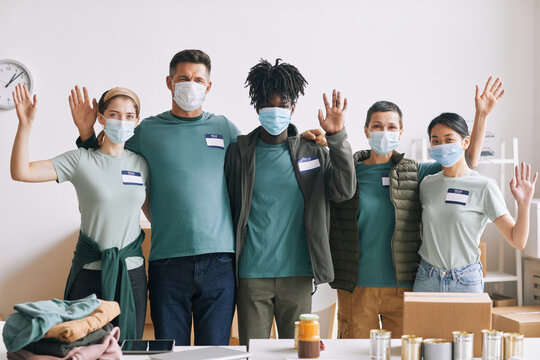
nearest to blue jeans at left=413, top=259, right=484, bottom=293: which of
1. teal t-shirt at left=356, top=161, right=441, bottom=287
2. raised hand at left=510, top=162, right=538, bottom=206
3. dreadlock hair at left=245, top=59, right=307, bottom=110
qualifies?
teal t-shirt at left=356, top=161, right=441, bottom=287

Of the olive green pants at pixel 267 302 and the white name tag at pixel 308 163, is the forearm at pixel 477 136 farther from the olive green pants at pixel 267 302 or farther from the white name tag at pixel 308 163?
the olive green pants at pixel 267 302

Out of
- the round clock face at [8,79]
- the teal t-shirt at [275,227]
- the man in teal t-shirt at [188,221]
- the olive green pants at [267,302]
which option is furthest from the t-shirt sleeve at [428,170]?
the round clock face at [8,79]

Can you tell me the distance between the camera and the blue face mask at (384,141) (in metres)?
2.64

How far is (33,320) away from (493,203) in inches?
75.8

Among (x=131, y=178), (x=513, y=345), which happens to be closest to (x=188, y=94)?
(x=131, y=178)

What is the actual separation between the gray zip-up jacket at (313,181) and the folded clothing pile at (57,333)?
0.90 m

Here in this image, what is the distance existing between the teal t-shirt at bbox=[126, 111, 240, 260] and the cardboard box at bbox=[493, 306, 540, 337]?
252 centimetres

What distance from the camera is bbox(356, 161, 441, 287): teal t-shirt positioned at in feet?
8.53

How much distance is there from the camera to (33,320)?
1.55 meters

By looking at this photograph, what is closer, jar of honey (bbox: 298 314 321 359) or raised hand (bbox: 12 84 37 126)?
jar of honey (bbox: 298 314 321 359)

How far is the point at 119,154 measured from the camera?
2.47 metres

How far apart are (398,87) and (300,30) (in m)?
1.00

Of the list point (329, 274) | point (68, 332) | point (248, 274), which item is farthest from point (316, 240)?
point (68, 332)

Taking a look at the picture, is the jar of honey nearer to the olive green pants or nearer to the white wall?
the olive green pants
